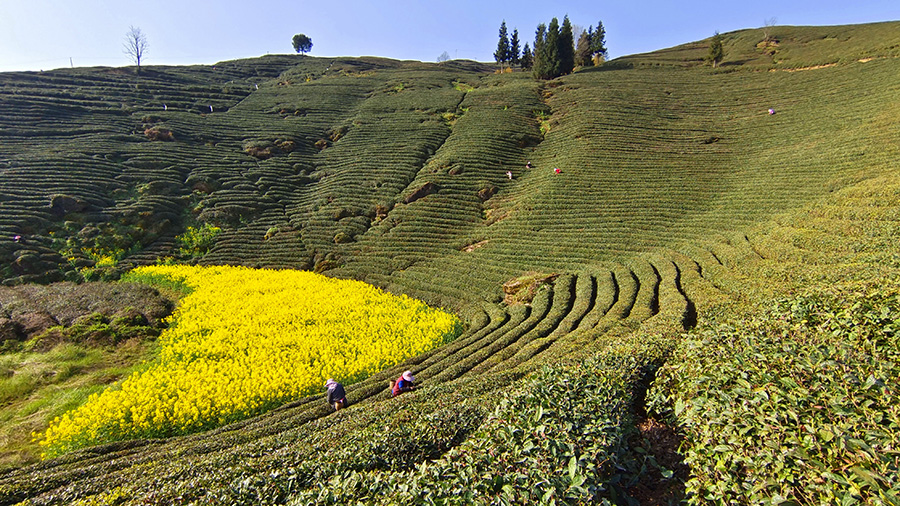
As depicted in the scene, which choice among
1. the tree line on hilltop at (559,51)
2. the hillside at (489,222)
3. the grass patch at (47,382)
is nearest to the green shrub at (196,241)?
the hillside at (489,222)

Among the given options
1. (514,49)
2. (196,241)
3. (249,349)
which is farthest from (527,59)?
(249,349)

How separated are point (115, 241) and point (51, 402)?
2124 centimetres

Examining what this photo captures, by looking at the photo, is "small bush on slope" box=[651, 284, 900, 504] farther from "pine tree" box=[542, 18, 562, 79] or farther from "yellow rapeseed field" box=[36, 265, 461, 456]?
"pine tree" box=[542, 18, 562, 79]

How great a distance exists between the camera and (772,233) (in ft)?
69.1

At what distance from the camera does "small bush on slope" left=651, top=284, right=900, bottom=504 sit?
3.85 meters

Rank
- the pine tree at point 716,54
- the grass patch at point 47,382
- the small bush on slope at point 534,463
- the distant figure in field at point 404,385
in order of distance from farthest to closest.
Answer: the pine tree at point 716,54
the grass patch at point 47,382
the distant figure in field at point 404,385
the small bush on slope at point 534,463

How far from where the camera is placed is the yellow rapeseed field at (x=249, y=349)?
43.9ft

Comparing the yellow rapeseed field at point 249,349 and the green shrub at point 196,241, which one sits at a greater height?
the green shrub at point 196,241

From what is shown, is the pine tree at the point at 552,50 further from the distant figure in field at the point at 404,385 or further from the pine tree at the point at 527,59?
the distant figure in field at the point at 404,385

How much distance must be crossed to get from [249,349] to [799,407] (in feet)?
63.6

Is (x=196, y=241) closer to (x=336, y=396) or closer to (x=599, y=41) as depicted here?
(x=336, y=396)

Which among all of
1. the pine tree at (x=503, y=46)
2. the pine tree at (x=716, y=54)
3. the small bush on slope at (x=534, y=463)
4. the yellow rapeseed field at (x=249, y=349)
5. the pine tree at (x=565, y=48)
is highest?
the pine tree at (x=503, y=46)

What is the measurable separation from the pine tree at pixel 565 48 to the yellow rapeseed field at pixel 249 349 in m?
66.9

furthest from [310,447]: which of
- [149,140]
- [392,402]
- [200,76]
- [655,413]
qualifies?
[200,76]
